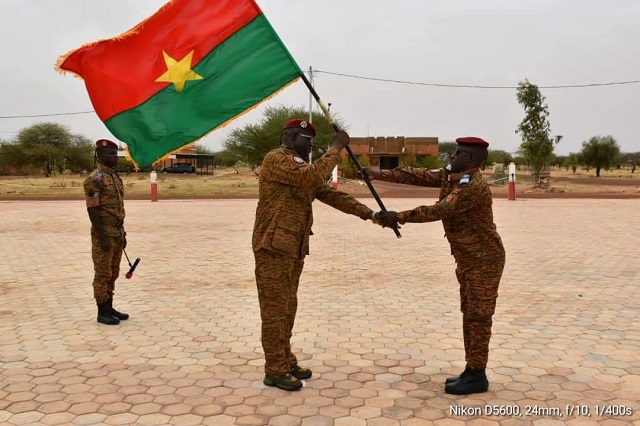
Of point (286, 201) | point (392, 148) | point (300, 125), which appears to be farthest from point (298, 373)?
point (392, 148)

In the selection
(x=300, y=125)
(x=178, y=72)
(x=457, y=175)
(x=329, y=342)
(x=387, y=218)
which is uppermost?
(x=178, y=72)

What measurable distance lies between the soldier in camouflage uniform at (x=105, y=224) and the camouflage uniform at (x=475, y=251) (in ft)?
9.66

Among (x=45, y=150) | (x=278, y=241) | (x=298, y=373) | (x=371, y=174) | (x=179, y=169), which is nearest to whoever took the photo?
(x=278, y=241)

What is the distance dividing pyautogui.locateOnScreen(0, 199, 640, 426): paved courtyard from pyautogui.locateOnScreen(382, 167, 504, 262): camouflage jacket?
0.94 meters

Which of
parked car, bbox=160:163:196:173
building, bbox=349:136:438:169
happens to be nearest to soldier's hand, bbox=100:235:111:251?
parked car, bbox=160:163:196:173

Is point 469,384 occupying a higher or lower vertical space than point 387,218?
lower

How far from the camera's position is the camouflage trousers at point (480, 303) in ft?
11.5

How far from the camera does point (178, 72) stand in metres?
4.25

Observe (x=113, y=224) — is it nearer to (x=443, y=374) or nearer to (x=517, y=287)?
(x=443, y=374)

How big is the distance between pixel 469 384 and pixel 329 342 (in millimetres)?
1382

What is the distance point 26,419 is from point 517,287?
5300 millimetres

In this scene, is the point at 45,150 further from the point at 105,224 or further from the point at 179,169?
the point at 105,224

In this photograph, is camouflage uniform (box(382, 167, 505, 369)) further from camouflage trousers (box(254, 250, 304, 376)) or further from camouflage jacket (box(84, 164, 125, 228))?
camouflage jacket (box(84, 164, 125, 228))

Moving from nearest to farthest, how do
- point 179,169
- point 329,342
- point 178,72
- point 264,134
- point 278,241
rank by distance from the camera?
point 278,241 < point 178,72 < point 329,342 < point 264,134 < point 179,169
